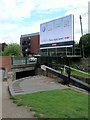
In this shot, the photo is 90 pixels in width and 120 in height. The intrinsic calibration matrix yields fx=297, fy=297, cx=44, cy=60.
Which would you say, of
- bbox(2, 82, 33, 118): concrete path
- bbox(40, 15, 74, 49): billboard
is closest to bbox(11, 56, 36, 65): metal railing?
bbox(40, 15, 74, 49): billboard

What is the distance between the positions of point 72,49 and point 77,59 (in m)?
1.49

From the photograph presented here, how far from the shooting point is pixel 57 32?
138ft

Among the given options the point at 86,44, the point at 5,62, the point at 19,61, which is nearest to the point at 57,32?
the point at 86,44

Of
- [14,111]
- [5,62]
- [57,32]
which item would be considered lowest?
[14,111]

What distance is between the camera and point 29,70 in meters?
38.2

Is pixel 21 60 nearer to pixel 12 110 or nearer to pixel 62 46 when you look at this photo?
pixel 62 46

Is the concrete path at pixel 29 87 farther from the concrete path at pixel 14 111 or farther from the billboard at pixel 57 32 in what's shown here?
the billboard at pixel 57 32

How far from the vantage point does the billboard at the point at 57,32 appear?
3922 cm

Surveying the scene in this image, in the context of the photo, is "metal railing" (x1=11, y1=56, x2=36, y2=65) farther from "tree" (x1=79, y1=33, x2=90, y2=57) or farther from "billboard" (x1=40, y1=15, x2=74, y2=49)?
"tree" (x1=79, y1=33, x2=90, y2=57)

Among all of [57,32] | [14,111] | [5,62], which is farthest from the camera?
[57,32]

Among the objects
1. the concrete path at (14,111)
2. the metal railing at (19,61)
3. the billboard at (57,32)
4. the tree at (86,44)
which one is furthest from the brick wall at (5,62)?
the concrete path at (14,111)

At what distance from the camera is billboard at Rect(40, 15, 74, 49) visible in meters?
39.2

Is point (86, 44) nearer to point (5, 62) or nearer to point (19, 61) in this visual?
point (19, 61)

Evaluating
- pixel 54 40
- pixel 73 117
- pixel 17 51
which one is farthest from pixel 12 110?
pixel 17 51
